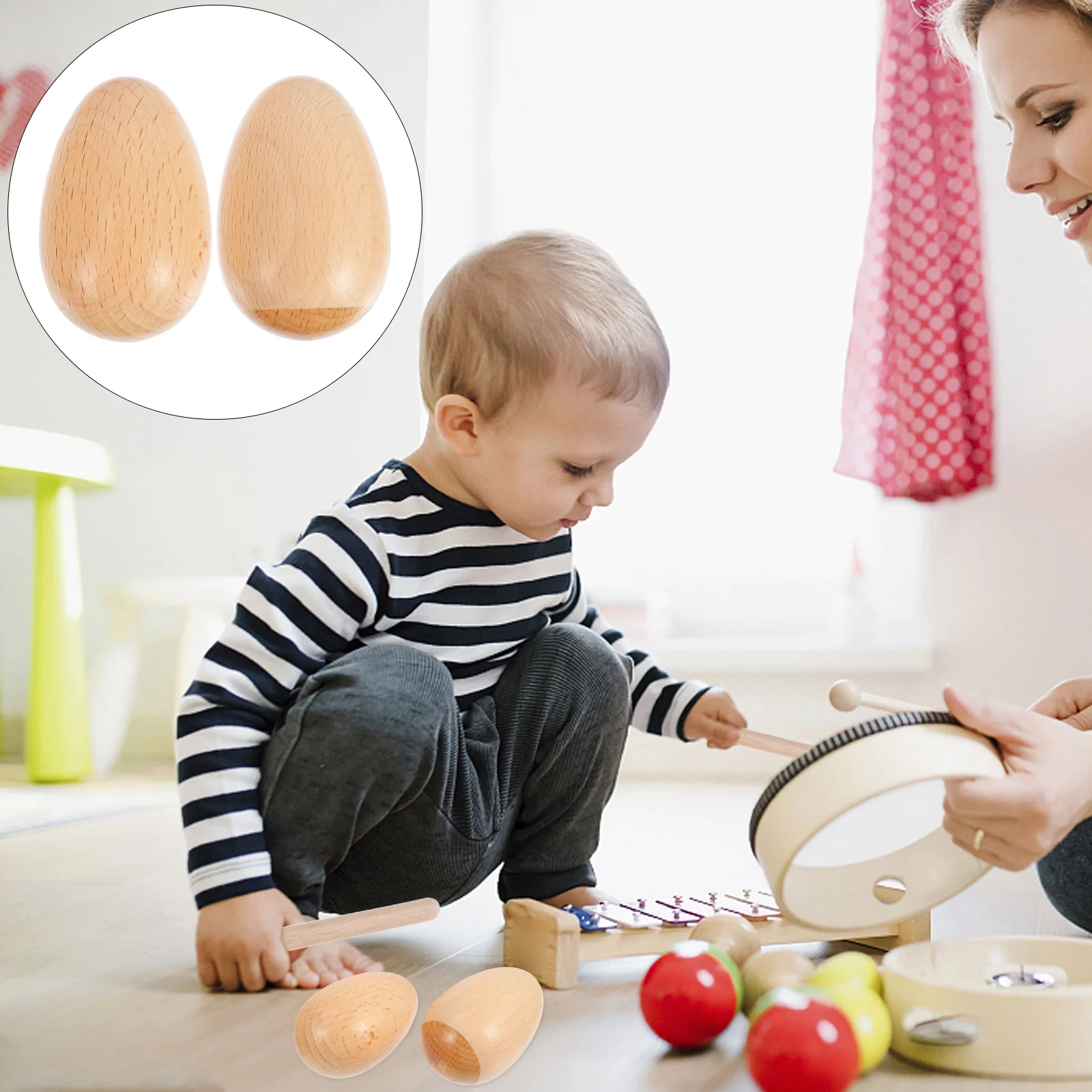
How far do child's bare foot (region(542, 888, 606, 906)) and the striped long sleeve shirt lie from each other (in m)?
0.14

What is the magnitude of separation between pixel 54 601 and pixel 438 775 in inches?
49.3

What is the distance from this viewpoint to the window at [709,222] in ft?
6.80

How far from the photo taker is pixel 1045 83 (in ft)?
2.86

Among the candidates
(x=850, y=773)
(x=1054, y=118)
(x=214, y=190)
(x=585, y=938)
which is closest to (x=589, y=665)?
(x=585, y=938)

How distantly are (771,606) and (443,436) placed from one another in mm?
1308

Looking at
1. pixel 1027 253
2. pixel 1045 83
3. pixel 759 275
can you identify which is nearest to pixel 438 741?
pixel 1045 83

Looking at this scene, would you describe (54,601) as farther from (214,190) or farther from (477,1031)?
(477,1031)

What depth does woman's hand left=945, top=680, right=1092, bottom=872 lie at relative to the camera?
0.62 meters

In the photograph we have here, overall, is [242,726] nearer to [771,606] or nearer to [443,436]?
[443,436]

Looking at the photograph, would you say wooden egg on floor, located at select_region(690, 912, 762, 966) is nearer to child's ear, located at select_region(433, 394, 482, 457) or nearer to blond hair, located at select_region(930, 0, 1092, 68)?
child's ear, located at select_region(433, 394, 482, 457)

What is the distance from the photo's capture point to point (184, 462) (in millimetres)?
2119

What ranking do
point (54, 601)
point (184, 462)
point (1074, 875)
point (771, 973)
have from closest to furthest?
point (771, 973) → point (1074, 875) → point (54, 601) → point (184, 462)

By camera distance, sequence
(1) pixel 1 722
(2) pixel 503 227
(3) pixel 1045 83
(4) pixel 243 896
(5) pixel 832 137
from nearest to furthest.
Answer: (4) pixel 243 896, (3) pixel 1045 83, (1) pixel 1 722, (5) pixel 832 137, (2) pixel 503 227

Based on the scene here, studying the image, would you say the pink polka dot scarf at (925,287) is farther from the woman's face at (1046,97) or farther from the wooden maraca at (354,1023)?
the wooden maraca at (354,1023)
